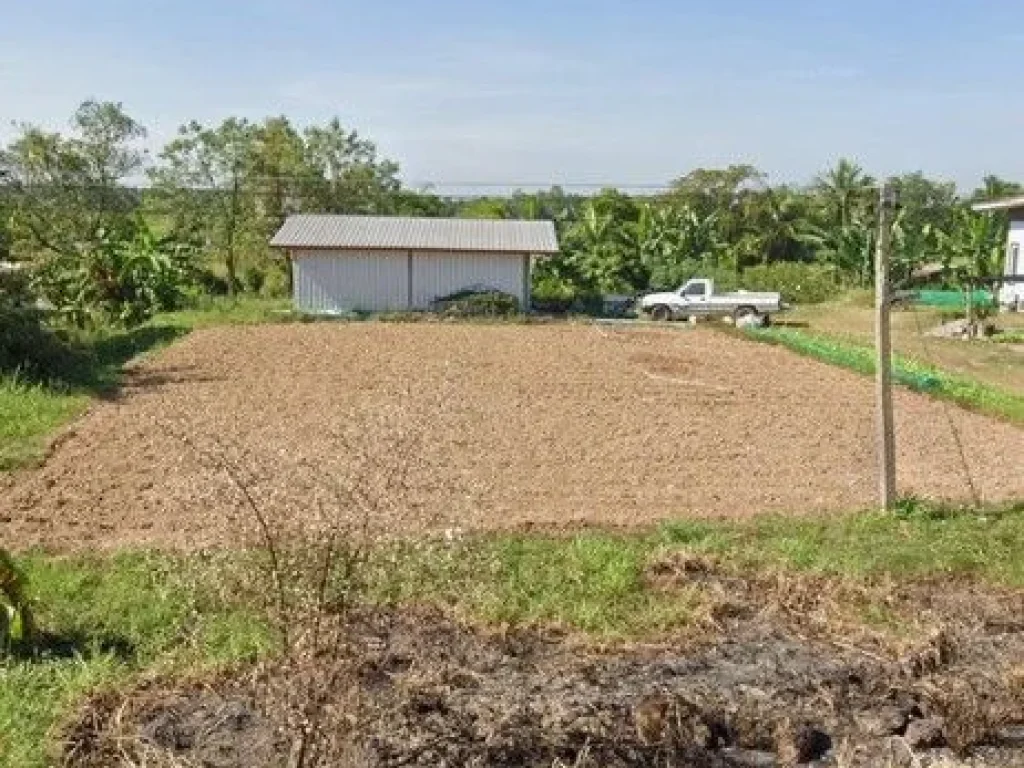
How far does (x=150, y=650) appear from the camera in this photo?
225 inches

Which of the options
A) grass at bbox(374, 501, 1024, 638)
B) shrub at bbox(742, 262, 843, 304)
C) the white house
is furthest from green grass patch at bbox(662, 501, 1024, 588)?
shrub at bbox(742, 262, 843, 304)

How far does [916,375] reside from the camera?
17812 mm

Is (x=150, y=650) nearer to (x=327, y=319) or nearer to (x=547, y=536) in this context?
(x=547, y=536)

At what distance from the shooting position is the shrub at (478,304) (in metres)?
29.9

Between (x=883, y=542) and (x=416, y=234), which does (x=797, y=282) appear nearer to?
(x=416, y=234)

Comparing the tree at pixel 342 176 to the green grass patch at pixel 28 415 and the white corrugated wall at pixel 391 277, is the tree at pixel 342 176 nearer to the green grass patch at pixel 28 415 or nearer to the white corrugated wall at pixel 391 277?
the white corrugated wall at pixel 391 277

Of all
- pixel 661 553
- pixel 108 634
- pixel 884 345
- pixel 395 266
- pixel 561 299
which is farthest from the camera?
pixel 561 299

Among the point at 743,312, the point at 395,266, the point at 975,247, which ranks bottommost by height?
the point at 743,312

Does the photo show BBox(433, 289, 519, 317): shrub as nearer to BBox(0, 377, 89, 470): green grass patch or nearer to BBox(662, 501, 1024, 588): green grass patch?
BBox(0, 377, 89, 470): green grass patch

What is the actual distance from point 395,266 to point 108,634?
25742 mm

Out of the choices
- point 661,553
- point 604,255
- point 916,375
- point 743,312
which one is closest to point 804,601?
point 661,553

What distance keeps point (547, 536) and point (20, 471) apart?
526 centimetres

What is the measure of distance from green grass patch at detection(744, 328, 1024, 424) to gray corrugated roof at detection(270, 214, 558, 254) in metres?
8.68

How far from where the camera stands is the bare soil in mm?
4473
